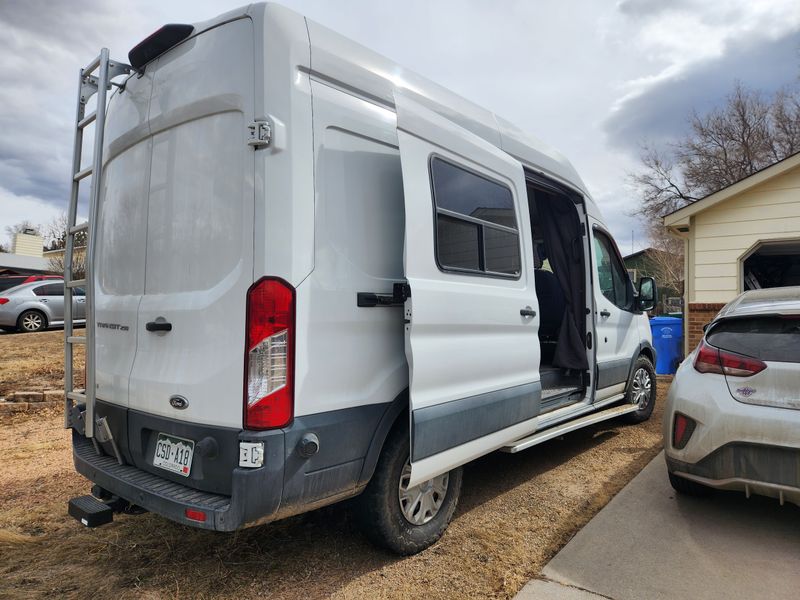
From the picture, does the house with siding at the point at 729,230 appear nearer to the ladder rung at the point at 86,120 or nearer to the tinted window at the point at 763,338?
the tinted window at the point at 763,338

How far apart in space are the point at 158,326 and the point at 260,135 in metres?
1.06

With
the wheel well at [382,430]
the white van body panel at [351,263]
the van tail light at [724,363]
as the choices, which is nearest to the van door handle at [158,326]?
the white van body panel at [351,263]

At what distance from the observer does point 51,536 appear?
318cm

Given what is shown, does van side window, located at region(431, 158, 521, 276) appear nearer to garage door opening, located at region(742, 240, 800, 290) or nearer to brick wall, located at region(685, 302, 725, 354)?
brick wall, located at region(685, 302, 725, 354)

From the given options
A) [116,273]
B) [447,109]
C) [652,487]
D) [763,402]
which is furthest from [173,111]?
[652,487]

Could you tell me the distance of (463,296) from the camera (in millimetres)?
2969

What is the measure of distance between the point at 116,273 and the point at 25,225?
44752 mm

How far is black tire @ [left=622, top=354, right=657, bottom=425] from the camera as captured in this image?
561 centimetres

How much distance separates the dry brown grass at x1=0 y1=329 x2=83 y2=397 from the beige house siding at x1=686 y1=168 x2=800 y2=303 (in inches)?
373

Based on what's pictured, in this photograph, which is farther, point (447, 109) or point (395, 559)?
point (447, 109)

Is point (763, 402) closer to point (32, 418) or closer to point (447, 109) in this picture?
point (447, 109)

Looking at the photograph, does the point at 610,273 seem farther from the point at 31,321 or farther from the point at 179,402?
the point at 31,321

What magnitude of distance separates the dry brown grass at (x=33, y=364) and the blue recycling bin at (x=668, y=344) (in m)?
9.04

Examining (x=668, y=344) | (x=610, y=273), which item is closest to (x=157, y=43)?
(x=610, y=273)
